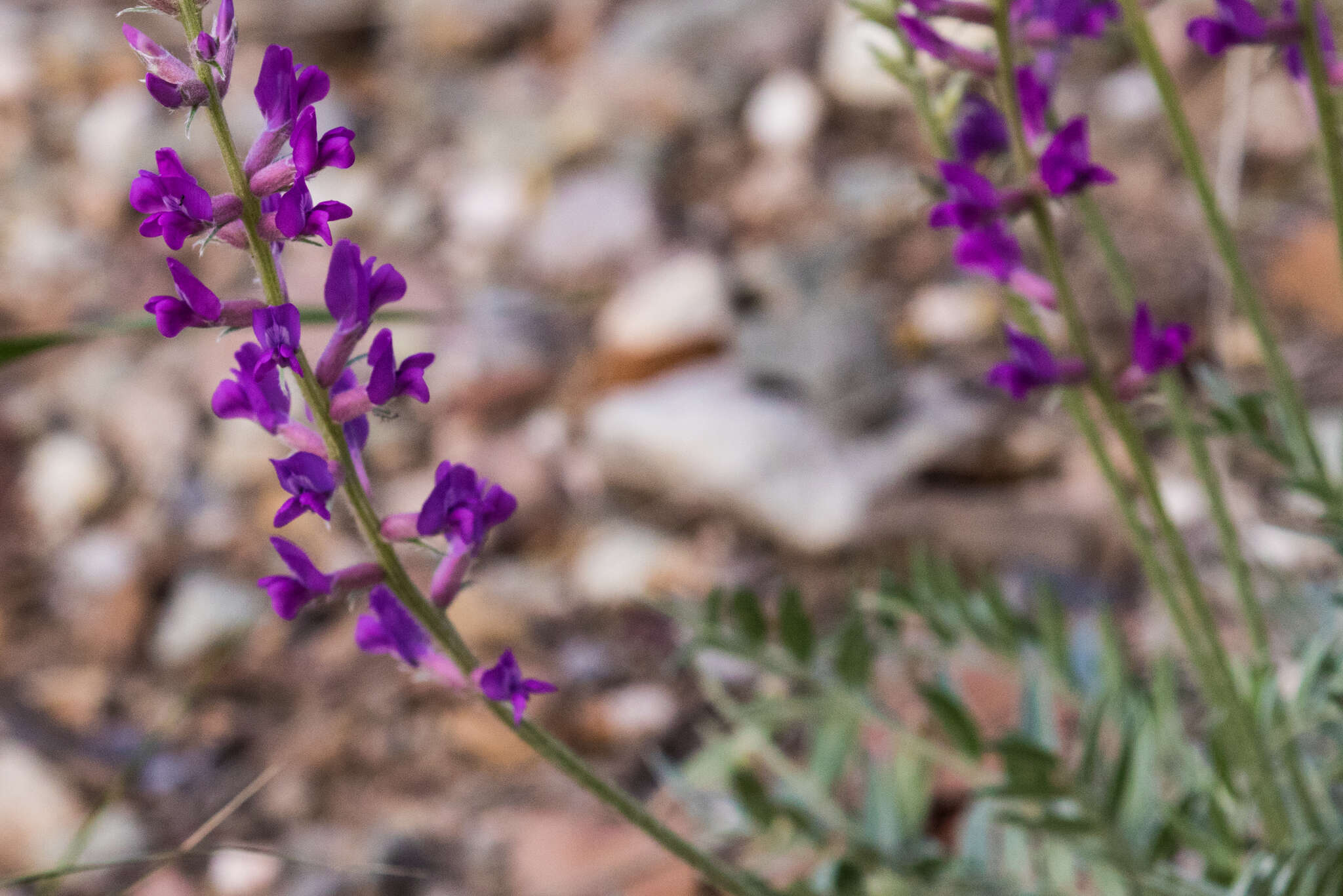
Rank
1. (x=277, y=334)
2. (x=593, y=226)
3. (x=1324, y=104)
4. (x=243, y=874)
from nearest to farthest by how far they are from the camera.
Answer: (x=277, y=334), (x=1324, y=104), (x=243, y=874), (x=593, y=226)

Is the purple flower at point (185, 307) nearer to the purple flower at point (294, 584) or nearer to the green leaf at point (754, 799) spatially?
the purple flower at point (294, 584)

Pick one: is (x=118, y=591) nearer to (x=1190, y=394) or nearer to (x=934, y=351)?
(x=934, y=351)

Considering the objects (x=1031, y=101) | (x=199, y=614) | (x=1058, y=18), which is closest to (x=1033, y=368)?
(x=1031, y=101)

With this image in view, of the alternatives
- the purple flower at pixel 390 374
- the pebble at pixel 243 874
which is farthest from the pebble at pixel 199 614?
the purple flower at pixel 390 374

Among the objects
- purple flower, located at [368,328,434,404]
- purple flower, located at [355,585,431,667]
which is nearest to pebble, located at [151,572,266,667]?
purple flower, located at [355,585,431,667]

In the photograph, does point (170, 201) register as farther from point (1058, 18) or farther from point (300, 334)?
point (1058, 18)

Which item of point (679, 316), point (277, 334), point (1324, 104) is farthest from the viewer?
point (679, 316)
